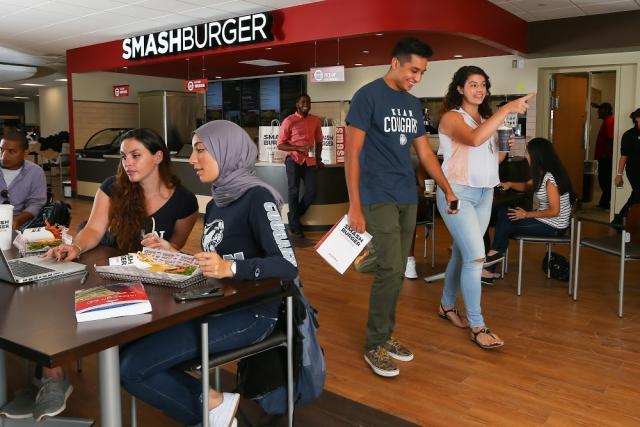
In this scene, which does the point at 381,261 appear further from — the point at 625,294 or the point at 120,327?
the point at 625,294

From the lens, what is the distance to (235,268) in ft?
5.92

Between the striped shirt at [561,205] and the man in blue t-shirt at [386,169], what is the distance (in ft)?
5.79

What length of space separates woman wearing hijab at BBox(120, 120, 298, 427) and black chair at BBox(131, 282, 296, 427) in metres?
0.03

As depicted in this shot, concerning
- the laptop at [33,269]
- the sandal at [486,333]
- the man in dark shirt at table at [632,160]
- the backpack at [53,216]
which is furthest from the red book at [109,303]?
the man in dark shirt at table at [632,160]

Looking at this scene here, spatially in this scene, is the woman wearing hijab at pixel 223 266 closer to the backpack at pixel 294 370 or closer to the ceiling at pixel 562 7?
the backpack at pixel 294 370

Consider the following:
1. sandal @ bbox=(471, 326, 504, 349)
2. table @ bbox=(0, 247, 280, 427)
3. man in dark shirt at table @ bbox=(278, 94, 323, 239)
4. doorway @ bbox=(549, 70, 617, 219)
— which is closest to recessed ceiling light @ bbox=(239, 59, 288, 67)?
man in dark shirt at table @ bbox=(278, 94, 323, 239)

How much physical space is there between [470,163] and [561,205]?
58.9 inches

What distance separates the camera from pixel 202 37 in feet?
25.6

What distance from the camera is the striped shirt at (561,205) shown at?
4.28 meters

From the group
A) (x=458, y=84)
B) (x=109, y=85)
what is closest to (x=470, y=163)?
(x=458, y=84)

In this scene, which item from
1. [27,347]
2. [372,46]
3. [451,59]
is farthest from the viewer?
[451,59]

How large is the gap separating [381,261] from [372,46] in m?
5.35

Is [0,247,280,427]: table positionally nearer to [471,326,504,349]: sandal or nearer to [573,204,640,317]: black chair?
[471,326,504,349]: sandal

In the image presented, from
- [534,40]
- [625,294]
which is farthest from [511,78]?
[625,294]
